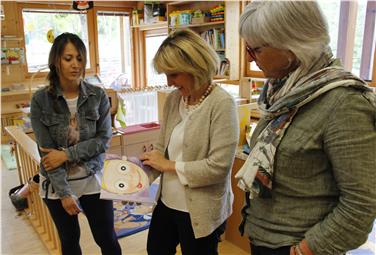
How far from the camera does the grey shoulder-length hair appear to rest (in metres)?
0.70

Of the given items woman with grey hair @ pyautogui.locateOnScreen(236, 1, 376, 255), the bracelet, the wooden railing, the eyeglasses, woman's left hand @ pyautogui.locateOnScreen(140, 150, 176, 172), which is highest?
the eyeglasses

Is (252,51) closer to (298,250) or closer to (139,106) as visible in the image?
(298,250)

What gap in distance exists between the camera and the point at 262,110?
0.86m

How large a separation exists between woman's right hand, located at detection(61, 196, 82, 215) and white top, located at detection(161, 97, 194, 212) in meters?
0.43

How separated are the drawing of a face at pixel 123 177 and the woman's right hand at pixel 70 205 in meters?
0.28

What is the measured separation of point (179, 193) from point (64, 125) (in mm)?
614

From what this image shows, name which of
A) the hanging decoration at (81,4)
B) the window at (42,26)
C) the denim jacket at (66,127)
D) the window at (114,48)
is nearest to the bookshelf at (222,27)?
the hanging decoration at (81,4)

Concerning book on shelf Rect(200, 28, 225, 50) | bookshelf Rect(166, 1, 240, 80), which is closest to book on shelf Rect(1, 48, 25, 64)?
bookshelf Rect(166, 1, 240, 80)

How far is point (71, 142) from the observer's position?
1.44 meters

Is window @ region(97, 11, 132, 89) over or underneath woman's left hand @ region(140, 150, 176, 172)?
over

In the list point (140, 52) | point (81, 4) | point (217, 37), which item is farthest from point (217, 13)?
point (140, 52)

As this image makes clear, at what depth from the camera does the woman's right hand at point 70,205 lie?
1.38 m

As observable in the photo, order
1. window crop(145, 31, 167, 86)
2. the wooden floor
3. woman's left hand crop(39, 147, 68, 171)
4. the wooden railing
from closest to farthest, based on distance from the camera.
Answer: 1. woman's left hand crop(39, 147, 68, 171)
2. the wooden railing
3. the wooden floor
4. window crop(145, 31, 167, 86)

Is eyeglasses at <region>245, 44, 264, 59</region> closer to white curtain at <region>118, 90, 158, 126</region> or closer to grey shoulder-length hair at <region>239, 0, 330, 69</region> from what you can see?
grey shoulder-length hair at <region>239, 0, 330, 69</region>
